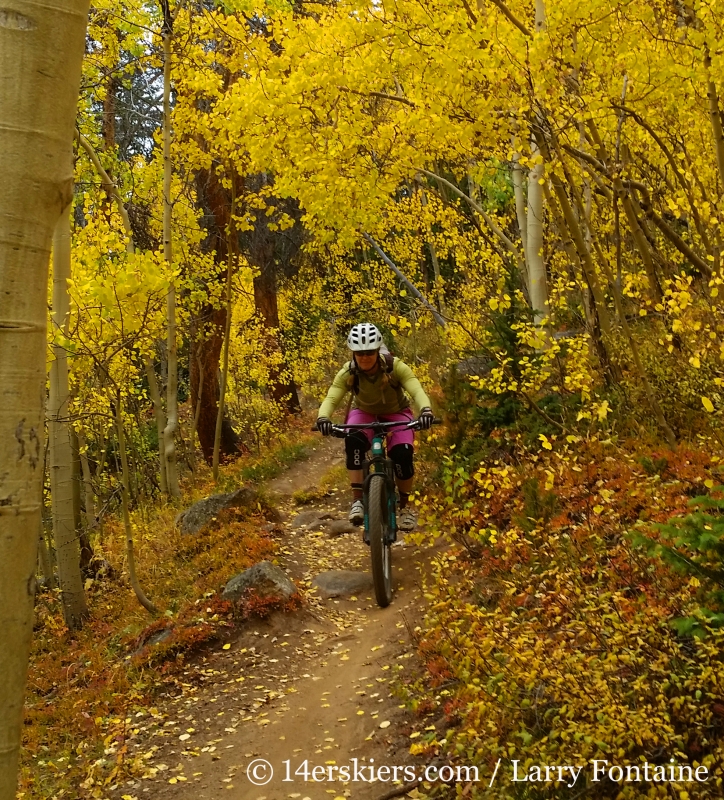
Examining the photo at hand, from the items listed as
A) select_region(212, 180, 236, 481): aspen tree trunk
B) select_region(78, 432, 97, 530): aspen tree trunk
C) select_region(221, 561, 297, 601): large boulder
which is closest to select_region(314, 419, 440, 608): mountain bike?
select_region(221, 561, 297, 601): large boulder

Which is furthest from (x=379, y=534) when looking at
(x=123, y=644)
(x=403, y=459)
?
(x=123, y=644)

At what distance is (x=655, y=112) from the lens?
6035 mm

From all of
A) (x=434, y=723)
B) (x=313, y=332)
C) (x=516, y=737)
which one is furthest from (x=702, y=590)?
(x=313, y=332)

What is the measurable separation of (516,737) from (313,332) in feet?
63.3

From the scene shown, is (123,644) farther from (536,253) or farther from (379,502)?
(536,253)

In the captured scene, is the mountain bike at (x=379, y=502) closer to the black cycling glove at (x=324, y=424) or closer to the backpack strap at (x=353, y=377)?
the black cycling glove at (x=324, y=424)

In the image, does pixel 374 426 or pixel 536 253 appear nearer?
pixel 374 426

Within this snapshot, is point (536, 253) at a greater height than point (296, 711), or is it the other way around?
point (536, 253)

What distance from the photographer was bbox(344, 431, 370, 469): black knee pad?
21.8ft

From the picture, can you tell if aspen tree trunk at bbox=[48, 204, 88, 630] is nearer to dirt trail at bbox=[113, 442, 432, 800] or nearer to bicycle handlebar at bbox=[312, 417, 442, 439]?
dirt trail at bbox=[113, 442, 432, 800]

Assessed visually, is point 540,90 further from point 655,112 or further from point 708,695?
point 708,695

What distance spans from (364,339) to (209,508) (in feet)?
13.6

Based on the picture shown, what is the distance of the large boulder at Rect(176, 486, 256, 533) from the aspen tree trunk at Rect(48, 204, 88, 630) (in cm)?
166

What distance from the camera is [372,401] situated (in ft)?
21.5
